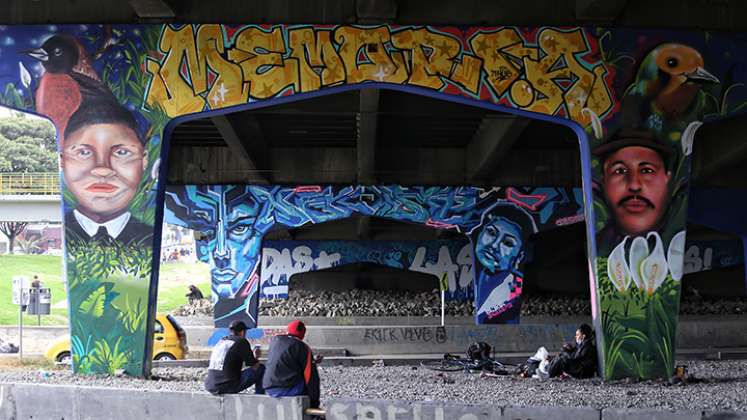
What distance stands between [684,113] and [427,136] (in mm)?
12166

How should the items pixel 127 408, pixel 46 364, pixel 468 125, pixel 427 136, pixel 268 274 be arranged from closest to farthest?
pixel 127 408 → pixel 46 364 → pixel 468 125 → pixel 427 136 → pixel 268 274

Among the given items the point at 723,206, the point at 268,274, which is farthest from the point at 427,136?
the point at 268,274

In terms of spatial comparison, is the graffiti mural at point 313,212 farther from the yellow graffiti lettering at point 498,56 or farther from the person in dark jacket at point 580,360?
the person in dark jacket at point 580,360

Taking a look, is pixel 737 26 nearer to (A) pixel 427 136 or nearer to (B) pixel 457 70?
(B) pixel 457 70

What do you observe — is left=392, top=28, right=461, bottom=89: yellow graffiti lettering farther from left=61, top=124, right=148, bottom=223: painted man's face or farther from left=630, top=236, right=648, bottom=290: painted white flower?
left=61, top=124, right=148, bottom=223: painted man's face

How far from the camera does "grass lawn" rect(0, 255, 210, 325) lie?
4594cm

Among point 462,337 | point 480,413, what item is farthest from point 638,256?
point 462,337

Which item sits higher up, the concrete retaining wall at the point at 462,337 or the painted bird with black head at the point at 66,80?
the painted bird with black head at the point at 66,80

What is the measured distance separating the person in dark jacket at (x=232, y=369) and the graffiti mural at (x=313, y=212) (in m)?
20.5

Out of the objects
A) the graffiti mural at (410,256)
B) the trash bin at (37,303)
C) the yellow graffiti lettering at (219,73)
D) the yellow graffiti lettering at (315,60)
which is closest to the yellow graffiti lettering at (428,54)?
the yellow graffiti lettering at (315,60)

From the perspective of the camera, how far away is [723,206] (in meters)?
30.4

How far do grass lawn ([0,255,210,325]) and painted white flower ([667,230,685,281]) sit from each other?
27832 mm

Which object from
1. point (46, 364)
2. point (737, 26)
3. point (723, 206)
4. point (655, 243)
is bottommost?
point (46, 364)

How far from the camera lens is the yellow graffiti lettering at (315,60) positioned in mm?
15242
